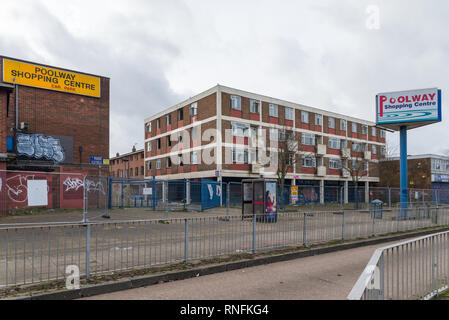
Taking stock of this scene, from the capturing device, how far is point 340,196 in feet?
78.8

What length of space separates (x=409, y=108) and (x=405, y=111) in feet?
0.92

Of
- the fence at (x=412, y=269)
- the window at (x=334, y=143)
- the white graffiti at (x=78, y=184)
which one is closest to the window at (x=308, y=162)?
the window at (x=334, y=143)

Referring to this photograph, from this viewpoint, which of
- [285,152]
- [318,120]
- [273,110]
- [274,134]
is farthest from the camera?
[318,120]

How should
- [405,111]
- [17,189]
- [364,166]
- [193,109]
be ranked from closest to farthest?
[17,189] → [405,111] → [193,109] → [364,166]

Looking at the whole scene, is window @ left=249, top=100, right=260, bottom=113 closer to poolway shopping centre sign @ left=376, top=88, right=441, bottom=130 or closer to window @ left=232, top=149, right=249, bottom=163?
window @ left=232, top=149, right=249, bottom=163

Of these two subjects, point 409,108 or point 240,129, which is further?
point 240,129

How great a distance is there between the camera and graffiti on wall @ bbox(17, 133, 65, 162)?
74.3 ft

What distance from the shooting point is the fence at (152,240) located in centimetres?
639

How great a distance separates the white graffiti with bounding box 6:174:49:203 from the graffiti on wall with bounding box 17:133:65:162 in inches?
516

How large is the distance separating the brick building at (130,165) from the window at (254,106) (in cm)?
2468

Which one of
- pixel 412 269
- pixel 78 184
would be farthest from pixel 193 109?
pixel 412 269

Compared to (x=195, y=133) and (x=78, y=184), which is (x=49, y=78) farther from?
(x=195, y=133)

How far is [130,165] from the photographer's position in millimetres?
59406

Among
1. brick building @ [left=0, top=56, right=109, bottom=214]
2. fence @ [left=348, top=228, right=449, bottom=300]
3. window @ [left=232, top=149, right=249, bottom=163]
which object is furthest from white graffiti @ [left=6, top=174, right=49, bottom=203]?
window @ [left=232, top=149, right=249, bottom=163]
